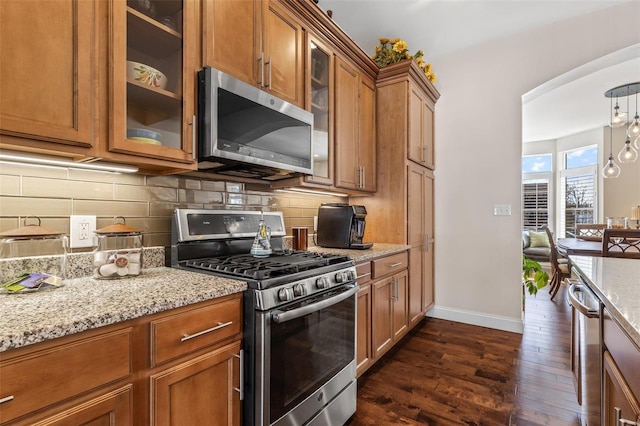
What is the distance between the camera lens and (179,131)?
135 centimetres

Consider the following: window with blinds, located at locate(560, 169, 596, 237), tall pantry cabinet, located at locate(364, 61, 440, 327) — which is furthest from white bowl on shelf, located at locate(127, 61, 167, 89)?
window with blinds, located at locate(560, 169, 596, 237)

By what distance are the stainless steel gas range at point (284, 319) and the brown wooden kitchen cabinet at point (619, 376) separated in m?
1.01

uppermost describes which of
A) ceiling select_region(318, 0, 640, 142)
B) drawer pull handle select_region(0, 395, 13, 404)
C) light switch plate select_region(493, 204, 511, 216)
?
ceiling select_region(318, 0, 640, 142)

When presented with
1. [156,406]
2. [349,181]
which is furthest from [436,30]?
[156,406]

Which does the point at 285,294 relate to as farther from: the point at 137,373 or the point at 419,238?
the point at 419,238

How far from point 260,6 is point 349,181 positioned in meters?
1.31

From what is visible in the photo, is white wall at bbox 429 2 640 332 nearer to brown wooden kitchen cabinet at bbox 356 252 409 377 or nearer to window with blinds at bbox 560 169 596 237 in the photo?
brown wooden kitchen cabinet at bbox 356 252 409 377

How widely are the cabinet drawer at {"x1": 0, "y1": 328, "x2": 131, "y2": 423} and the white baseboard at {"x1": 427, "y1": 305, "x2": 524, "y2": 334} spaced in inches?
125

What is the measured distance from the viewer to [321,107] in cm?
222

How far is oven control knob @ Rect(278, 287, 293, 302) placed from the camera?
1246mm

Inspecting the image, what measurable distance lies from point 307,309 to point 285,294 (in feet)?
0.50

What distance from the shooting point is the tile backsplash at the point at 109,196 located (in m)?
1.14

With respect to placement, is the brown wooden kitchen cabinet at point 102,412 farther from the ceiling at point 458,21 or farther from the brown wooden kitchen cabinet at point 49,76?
the ceiling at point 458,21

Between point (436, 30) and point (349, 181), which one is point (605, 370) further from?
point (436, 30)
